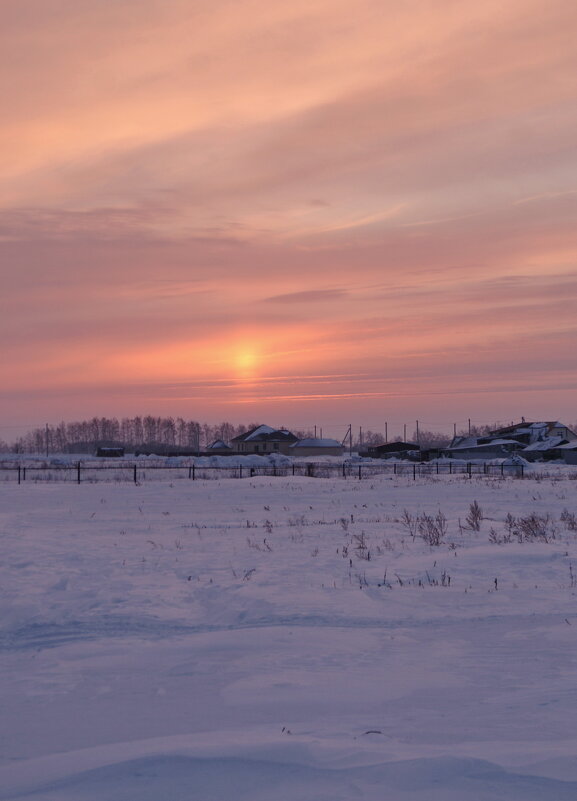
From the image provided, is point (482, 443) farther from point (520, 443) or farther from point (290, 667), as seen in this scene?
point (290, 667)

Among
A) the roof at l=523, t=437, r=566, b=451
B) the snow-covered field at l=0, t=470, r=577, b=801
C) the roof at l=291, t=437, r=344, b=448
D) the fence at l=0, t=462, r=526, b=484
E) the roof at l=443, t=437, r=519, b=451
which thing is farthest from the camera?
the roof at l=291, t=437, r=344, b=448

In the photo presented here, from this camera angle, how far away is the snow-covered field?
4.61m

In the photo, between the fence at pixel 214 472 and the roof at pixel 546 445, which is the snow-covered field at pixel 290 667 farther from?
the roof at pixel 546 445

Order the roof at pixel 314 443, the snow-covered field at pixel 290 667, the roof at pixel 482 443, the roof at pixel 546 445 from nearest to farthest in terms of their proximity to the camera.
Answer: the snow-covered field at pixel 290 667
the roof at pixel 546 445
the roof at pixel 482 443
the roof at pixel 314 443

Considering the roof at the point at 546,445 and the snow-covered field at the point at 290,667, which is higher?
the snow-covered field at the point at 290,667

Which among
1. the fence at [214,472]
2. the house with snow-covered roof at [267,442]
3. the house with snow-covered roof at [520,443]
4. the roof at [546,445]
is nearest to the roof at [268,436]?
the house with snow-covered roof at [267,442]

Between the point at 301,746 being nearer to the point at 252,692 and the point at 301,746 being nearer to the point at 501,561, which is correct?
the point at 252,692

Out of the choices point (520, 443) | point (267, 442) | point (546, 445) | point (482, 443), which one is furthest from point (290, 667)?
point (267, 442)

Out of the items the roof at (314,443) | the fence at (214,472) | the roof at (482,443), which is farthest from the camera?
the roof at (314,443)

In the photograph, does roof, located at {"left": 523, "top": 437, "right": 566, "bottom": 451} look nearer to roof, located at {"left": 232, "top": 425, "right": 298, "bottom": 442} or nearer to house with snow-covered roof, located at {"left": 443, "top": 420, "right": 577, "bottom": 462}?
house with snow-covered roof, located at {"left": 443, "top": 420, "right": 577, "bottom": 462}

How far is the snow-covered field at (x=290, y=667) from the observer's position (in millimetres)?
4613

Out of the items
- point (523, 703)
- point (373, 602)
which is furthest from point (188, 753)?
point (373, 602)

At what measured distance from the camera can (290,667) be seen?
24.6 feet

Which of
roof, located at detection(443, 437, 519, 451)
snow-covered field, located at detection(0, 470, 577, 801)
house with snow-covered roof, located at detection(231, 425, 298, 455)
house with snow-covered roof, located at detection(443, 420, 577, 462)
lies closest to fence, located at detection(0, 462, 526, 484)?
house with snow-covered roof, located at detection(443, 420, 577, 462)
